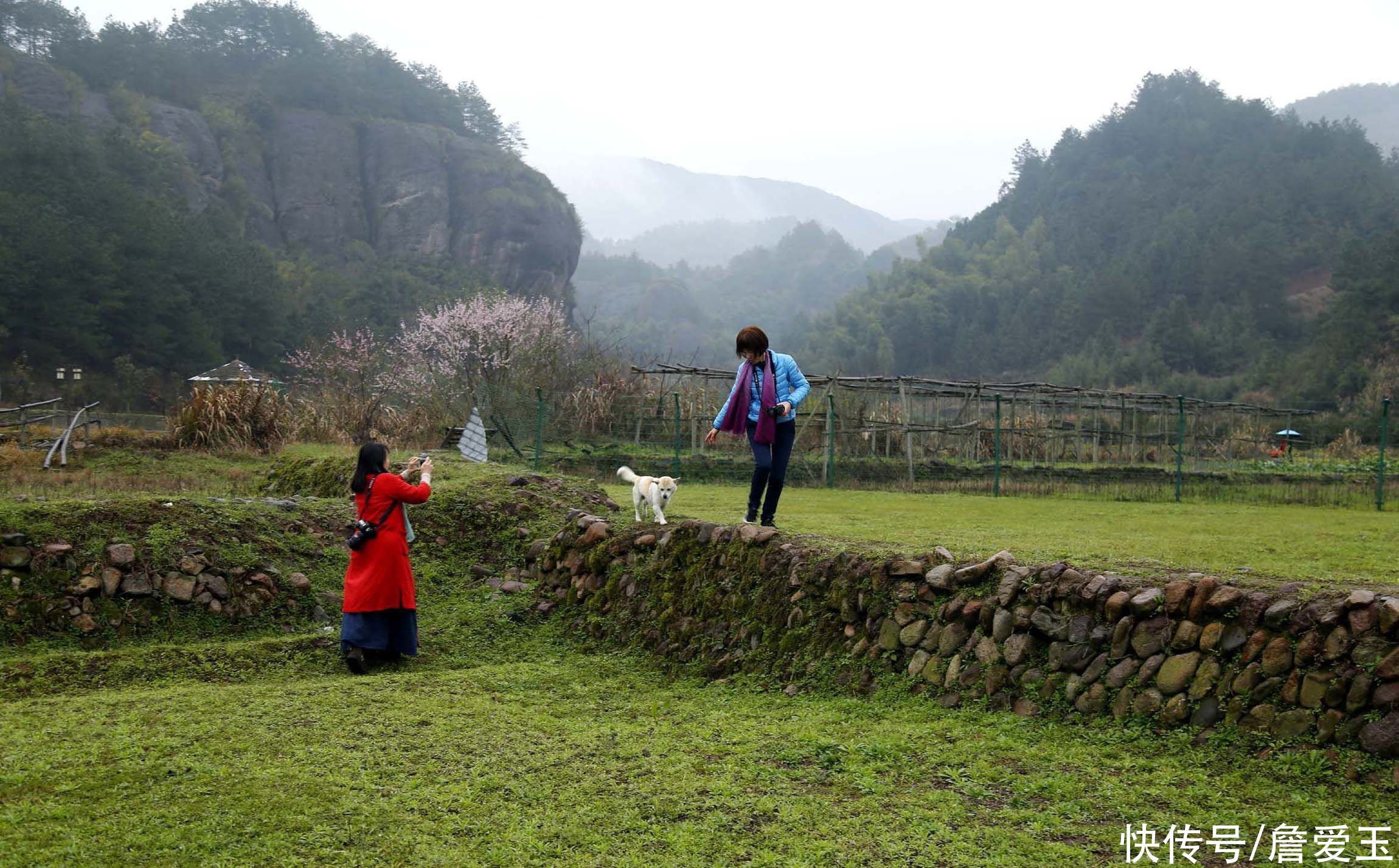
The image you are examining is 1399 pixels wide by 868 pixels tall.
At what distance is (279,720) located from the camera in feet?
15.4

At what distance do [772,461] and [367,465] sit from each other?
8.81 feet

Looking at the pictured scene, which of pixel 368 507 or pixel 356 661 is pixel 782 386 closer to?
pixel 368 507

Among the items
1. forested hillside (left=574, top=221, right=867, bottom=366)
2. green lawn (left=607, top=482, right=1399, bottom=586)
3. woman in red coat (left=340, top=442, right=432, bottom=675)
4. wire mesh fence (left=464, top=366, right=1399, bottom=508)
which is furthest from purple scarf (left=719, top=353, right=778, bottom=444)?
forested hillside (left=574, top=221, right=867, bottom=366)

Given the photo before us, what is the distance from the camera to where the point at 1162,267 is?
69812mm

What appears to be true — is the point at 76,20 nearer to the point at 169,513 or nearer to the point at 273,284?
the point at 273,284

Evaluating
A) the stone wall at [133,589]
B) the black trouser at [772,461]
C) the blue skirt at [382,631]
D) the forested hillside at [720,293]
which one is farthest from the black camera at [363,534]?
the forested hillside at [720,293]

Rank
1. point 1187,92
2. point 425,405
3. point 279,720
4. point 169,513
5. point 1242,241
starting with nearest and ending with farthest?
1. point 279,720
2. point 169,513
3. point 425,405
4. point 1242,241
5. point 1187,92

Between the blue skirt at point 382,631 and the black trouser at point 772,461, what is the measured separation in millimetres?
2407

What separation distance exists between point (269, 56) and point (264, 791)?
89949mm

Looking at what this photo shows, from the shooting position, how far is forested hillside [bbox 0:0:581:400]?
3988 centimetres

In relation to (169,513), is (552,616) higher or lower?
lower

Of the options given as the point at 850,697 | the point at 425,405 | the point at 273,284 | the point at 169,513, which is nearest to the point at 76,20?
the point at 273,284

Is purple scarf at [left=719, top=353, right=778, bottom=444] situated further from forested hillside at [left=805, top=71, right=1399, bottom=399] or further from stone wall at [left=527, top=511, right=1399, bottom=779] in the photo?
forested hillside at [left=805, top=71, right=1399, bottom=399]

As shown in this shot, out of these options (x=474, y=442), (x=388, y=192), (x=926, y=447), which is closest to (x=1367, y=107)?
(x=388, y=192)
